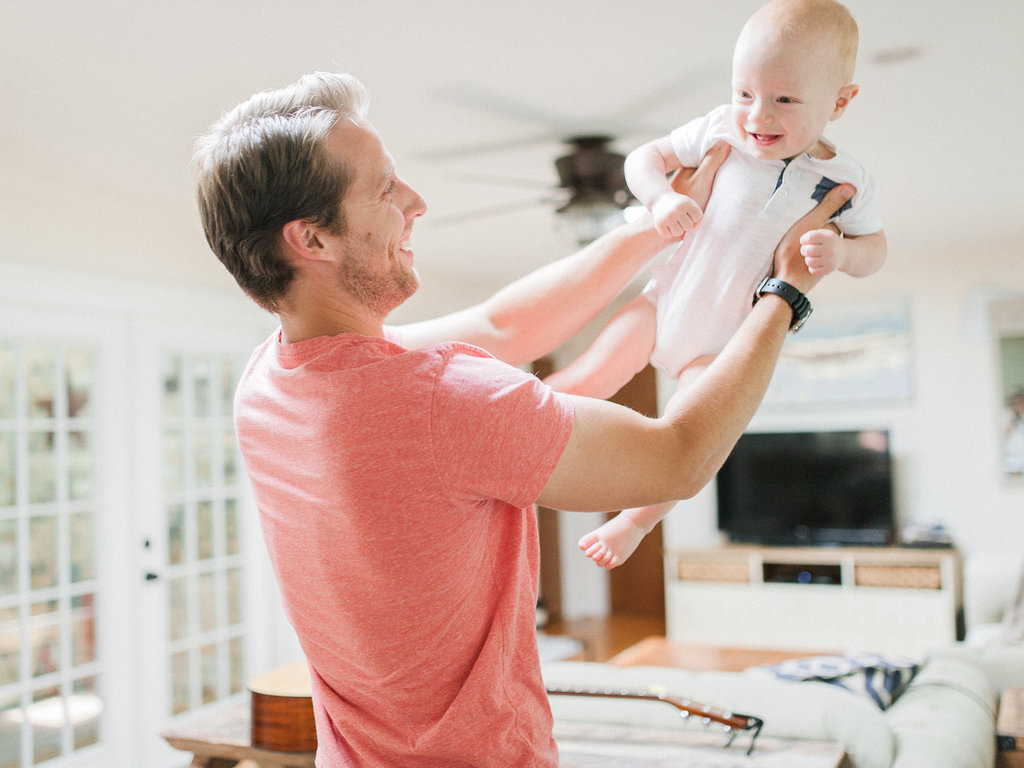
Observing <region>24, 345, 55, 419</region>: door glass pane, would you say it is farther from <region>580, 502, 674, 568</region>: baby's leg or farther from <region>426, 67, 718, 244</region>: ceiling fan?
<region>580, 502, 674, 568</region>: baby's leg

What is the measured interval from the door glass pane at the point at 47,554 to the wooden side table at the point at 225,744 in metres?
1.81

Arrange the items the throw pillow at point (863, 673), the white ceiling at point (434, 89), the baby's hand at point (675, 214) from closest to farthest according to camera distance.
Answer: the baby's hand at point (675, 214) < the white ceiling at point (434, 89) < the throw pillow at point (863, 673)

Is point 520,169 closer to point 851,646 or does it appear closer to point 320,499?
point 320,499

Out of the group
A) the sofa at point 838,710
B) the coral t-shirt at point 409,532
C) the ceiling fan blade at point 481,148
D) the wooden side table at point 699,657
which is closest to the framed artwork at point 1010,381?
the wooden side table at point 699,657

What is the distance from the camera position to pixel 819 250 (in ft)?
3.35

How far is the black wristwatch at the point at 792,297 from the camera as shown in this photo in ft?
3.29

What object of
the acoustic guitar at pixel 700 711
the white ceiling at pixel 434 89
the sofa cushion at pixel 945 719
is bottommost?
the sofa cushion at pixel 945 719

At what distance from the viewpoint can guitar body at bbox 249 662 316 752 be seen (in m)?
2.10

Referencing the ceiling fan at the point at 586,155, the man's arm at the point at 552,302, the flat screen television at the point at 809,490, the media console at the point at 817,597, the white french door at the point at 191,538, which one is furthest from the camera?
the flat screen television at the point at 809,490

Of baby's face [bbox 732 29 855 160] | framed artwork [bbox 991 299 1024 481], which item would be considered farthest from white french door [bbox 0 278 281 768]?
framed artwork [bbox 991 299 1024 481]

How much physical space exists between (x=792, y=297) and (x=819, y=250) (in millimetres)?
66

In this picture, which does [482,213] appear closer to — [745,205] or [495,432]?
[745,205]

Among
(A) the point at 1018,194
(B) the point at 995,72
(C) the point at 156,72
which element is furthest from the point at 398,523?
(A) the point at 1018,194

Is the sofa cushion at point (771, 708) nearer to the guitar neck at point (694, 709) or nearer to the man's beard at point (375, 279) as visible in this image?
the guitar neck at point (694, 709)
